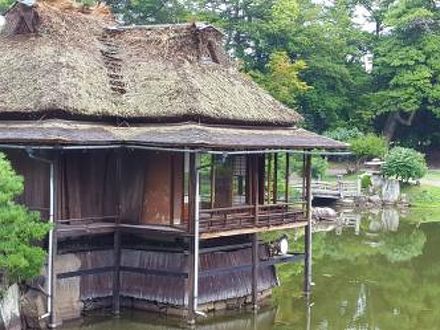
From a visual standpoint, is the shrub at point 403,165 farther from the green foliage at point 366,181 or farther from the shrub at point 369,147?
the shrub at point 369,147

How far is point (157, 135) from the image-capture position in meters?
21.3

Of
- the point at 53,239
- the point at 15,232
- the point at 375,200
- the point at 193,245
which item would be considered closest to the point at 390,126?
the point at 375,200

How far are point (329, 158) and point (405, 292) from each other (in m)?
37.5

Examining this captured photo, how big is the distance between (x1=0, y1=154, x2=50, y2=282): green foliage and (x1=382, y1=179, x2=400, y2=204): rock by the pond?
120 ft

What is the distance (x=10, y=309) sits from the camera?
63.2ft

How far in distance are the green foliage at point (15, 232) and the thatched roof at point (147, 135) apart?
1653 mm

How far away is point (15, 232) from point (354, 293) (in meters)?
12.6

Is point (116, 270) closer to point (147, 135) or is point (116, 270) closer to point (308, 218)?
point (147, 135)

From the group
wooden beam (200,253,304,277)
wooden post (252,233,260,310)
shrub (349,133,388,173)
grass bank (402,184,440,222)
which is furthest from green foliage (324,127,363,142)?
wooden post (252,233,260,310)

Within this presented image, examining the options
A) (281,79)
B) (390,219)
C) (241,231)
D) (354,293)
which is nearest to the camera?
(241,231)

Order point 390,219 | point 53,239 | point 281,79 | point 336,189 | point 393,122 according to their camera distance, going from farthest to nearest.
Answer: point 393,122, point 281,79, point 336,189, point 390,219, point 53,239

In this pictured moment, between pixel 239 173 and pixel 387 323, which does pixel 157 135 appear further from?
pixel 387 323

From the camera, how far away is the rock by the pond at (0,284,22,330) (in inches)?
744

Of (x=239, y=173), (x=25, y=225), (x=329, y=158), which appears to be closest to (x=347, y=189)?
(x=329, y=158)
